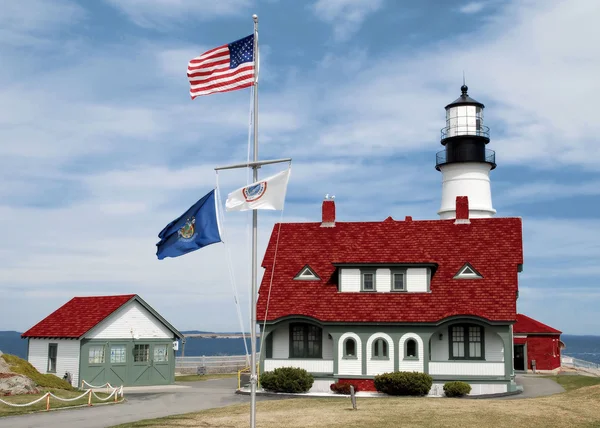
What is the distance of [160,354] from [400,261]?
1497 cm

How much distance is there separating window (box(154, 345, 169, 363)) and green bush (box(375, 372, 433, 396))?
13633 mm

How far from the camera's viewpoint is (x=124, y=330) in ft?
136

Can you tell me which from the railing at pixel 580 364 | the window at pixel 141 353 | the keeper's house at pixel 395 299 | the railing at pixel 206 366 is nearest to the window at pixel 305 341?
the keeper's house at pixel 395 299

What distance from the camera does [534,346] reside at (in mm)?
52062

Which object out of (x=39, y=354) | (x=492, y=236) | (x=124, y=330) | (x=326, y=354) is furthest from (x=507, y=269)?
(x=39, y=354)

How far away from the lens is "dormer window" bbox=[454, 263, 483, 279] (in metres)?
38.1

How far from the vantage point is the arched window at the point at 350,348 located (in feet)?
122

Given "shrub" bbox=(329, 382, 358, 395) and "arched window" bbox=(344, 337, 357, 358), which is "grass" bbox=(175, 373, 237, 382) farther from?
"arched window" bbox=(344, 337, 357, 358)

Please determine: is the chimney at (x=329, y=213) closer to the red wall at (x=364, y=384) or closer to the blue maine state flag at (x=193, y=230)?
the red wall at (x=364, y=384)

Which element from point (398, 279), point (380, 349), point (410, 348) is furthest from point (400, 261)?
point (380, 349)

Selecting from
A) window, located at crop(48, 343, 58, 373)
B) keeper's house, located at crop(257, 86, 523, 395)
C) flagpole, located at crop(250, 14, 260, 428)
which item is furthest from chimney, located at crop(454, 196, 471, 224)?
flagpole, located at crop(250, 14, 260, 428)

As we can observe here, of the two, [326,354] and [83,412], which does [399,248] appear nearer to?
[326,354]

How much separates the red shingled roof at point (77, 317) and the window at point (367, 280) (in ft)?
42.5

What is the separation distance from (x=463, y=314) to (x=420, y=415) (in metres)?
11.1
